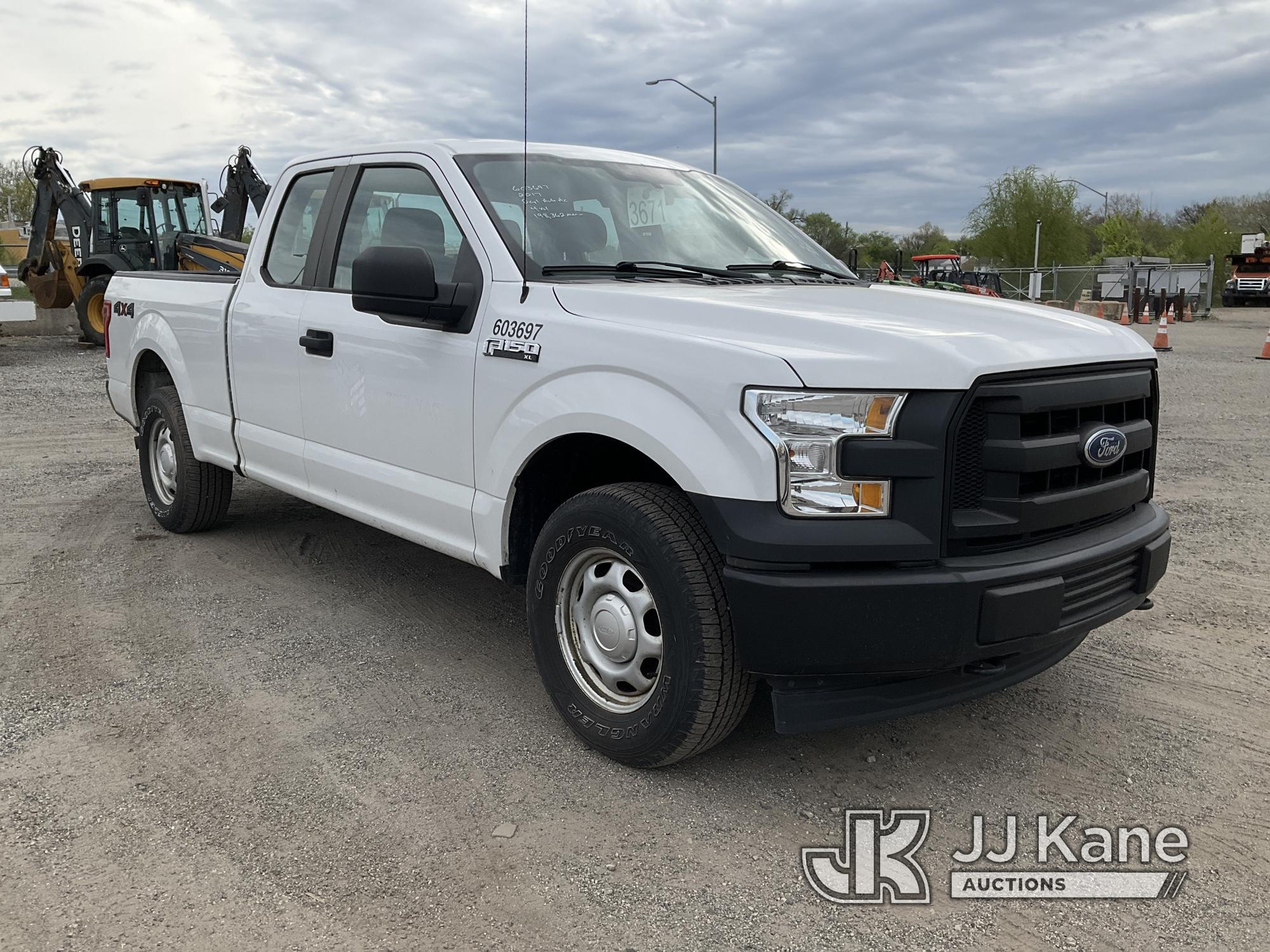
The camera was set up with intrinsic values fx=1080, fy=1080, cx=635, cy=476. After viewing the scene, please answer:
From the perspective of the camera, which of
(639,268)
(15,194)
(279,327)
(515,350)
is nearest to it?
(515,350)

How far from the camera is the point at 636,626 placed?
10.9ft

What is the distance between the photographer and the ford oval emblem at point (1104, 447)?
10.3ft

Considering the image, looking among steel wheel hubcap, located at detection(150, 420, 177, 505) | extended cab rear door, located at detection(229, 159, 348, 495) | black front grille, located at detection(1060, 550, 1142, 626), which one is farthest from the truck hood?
steel wheel hubcap, located at detection(150, 420, 177, 505)

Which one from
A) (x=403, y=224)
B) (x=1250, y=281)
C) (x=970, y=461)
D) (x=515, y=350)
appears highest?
(x=1250, y=281)

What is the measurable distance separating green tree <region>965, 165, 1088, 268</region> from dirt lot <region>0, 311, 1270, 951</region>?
213 feet

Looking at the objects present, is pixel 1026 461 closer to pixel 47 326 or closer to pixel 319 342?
pixel 319 342

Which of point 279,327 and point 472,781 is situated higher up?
point 279,327

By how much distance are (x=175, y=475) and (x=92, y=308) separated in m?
15.7

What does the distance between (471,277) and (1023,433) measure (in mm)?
2004

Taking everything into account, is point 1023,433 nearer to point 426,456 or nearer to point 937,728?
point 937,728

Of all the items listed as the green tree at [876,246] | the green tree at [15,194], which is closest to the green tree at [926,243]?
the green tree at [876,246]

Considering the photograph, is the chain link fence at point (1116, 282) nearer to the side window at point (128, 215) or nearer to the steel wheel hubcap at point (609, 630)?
the side window at point (128, 215)

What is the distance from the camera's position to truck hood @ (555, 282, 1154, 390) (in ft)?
9.43

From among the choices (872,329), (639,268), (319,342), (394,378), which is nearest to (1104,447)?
(872,329)
